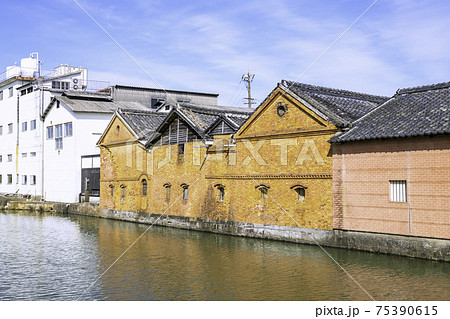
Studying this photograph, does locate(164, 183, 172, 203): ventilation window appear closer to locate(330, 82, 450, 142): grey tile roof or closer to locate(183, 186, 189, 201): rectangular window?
locate(183, 186, 189, 201): rectangular window

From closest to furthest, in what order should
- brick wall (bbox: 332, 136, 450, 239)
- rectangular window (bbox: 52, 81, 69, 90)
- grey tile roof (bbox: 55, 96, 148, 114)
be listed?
1. brick wall (bbox: 332, 136, 450, 239)
2. grey tile roof (bbox: 55, 96, 148, 114)
3. rectangular window (bbox: 52, 81, 69, 90)

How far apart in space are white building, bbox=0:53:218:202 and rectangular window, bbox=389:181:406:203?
77.5 feet

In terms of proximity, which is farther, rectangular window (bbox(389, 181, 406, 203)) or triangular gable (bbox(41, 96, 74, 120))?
triangular gable (bbox(41, 96, 74, 120))

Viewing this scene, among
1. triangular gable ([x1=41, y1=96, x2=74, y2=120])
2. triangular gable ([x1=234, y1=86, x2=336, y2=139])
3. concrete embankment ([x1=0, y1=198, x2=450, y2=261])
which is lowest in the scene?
→ concrete embankment ([x1=0, y1=198, x2=450, y2=261])

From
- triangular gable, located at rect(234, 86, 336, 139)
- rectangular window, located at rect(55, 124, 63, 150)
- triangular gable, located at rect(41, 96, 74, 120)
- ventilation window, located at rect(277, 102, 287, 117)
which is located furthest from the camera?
rectangular window, located at rect(55, 124, 63, 150)

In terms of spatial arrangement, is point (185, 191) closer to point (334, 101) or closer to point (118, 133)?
point (118, 133)

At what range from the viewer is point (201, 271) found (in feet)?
48.4

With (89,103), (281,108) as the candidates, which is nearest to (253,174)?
(281,108)

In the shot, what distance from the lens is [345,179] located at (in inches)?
728

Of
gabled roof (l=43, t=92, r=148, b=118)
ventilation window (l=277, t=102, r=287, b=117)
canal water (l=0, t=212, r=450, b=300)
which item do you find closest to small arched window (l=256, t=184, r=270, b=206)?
canal water (l=0, t=212, r=450, b=300)

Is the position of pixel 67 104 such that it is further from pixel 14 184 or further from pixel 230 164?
pixel 230 164

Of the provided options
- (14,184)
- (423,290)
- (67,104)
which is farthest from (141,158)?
(14,184)

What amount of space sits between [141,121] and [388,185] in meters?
18.1

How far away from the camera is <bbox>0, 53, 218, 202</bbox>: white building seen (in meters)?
37.9
